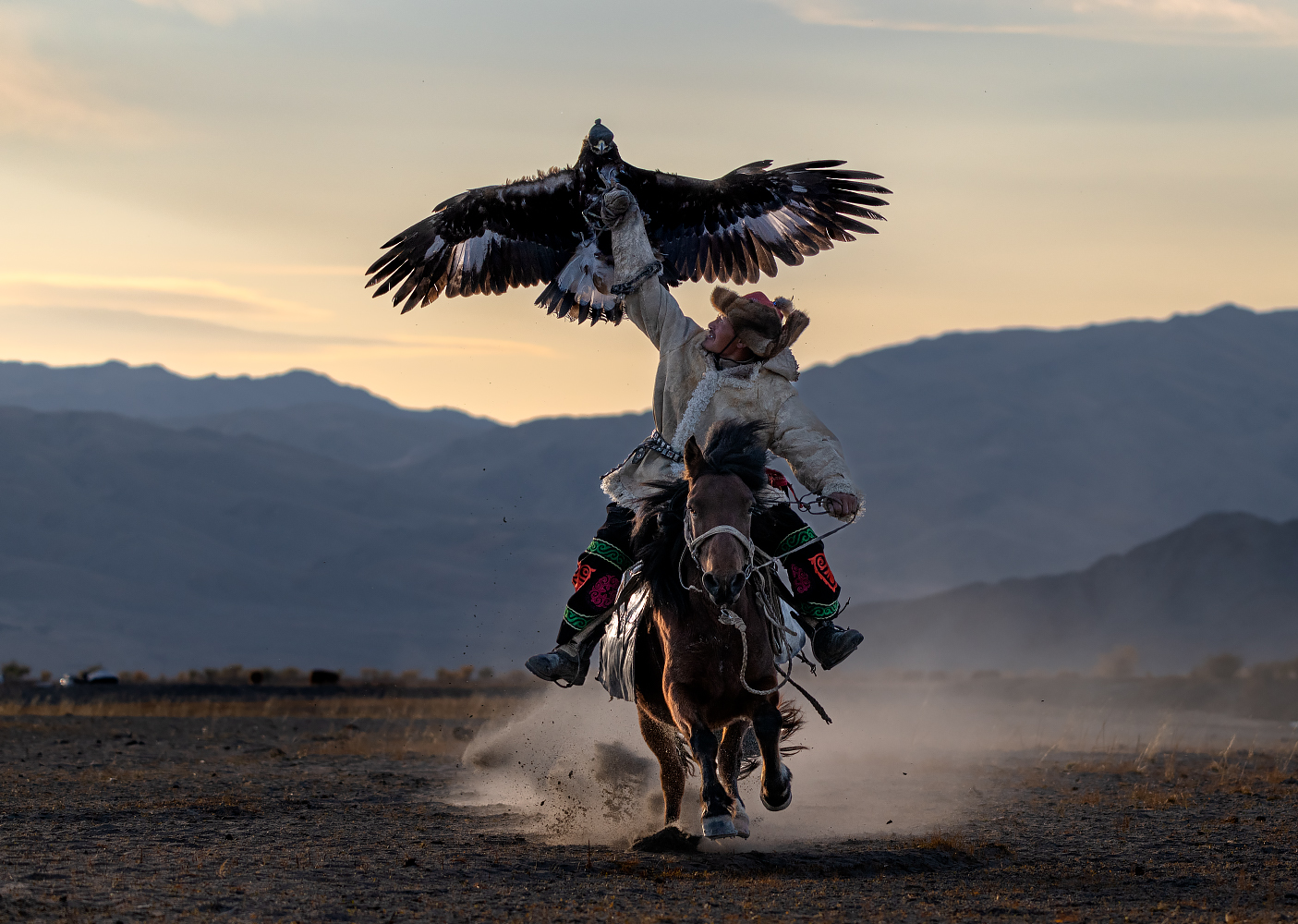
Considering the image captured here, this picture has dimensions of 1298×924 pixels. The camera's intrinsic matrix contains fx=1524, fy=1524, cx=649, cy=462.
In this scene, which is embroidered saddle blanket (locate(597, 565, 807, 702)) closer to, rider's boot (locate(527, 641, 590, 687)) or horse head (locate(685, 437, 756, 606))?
rider's boot (locate(527, 641, 590, 687))

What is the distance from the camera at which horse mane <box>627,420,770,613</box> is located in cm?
783

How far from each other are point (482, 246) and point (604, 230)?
92 cm

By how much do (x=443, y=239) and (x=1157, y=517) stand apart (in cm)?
13944

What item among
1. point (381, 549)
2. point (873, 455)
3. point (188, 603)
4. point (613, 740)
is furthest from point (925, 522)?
point (613, 740)

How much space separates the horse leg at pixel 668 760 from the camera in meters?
8.75

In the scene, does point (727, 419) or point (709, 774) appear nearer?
point (709, 774)

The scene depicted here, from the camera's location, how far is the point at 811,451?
8.64 meters

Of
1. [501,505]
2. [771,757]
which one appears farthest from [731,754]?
[501,505]

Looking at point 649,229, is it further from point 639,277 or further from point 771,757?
point 771,757

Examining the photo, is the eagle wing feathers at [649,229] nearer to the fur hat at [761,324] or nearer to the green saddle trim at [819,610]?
the fur hat at [761,324]

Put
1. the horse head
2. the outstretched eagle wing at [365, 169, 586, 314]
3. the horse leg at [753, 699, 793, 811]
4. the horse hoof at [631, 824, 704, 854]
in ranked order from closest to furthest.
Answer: the horse head < the horse leg at [753, 699, 793, 811] < the horse hoof at [631, 824, 704, 854] < the outstretched eagle wing at [365, 169, 586, 314]

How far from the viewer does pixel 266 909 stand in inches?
260

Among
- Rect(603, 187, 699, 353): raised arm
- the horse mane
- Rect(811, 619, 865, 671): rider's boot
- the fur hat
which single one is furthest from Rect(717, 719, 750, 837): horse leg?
Rect(603, 187, 699, 353): raised arm

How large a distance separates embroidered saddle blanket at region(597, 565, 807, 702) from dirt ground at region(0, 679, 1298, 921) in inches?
37.4
